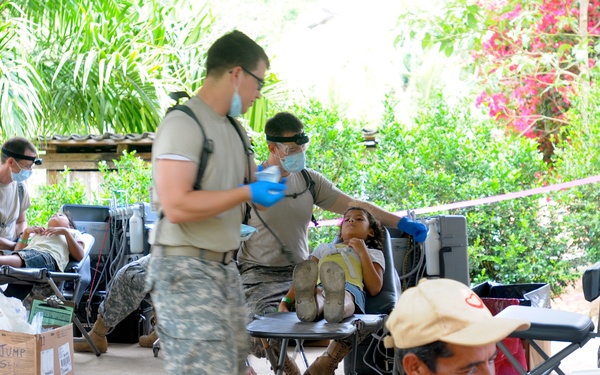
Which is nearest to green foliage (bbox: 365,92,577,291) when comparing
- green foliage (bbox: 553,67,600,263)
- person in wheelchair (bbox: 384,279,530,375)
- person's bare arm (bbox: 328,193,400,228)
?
green foliage (bbox: 553,67,600,263)

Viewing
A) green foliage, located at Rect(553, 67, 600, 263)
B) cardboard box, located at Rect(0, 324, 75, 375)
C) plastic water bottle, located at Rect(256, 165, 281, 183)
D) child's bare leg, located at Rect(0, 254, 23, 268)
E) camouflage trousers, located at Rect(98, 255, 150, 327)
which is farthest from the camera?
green foliage, located at Rect(553, 67, 600, 263)

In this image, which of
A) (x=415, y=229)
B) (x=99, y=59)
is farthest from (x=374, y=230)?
(x=99, y=59)

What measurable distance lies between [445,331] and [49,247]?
5.17 m

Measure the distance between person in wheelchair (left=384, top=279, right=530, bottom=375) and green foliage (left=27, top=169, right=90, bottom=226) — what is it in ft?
25.1

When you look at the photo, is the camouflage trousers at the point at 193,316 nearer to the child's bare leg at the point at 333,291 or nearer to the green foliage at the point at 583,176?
the child's bare leg at the point at 333,291

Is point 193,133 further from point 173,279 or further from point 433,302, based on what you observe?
point 433,302

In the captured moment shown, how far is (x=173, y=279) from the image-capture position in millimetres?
2619

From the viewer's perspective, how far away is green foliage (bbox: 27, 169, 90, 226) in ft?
29.6

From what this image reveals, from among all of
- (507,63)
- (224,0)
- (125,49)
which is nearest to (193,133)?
(507,63)

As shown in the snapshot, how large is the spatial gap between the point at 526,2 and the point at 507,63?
50.8 inches

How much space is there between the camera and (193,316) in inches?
102

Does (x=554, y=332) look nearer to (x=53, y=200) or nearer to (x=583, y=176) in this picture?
(x=583, y=176)

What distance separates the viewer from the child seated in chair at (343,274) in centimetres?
402

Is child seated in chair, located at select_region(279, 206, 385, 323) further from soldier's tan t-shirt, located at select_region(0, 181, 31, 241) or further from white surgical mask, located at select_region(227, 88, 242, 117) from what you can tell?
soldier's tan t-shirt, located at select_region(0, 181, 31, 241)
